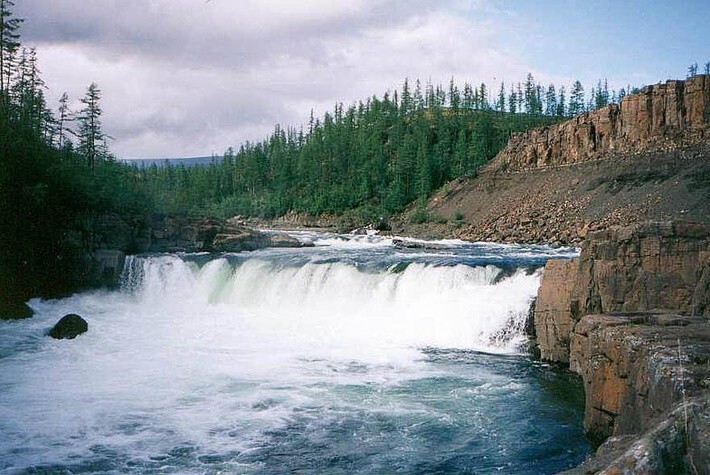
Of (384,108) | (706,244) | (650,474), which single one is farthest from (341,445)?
(384,108)

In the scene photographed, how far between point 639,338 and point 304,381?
8.45m

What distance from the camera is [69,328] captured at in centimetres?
2131

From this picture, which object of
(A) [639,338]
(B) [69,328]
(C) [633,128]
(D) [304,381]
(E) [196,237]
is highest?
(C) [633,128]

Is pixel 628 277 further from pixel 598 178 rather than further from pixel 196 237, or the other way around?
pixel 598 178

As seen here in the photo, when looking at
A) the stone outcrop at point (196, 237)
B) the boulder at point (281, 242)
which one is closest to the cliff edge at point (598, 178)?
the boulder at point (281, 242)

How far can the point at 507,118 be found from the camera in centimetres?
9931

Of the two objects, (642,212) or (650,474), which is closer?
(650,474)

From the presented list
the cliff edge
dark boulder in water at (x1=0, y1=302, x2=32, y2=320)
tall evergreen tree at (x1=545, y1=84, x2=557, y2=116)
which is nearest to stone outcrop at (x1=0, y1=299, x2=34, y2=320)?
dark boulder in water at (x1=0, y1=302, x2=32, y2=320)

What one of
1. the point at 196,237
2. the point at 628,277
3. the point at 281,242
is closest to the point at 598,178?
the point at 281,242

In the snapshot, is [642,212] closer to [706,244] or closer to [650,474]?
[706,244]

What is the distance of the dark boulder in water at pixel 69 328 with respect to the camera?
68.8 feet

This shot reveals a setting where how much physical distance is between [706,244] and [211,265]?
22.6 m

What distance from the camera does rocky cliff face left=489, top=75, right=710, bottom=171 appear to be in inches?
1948

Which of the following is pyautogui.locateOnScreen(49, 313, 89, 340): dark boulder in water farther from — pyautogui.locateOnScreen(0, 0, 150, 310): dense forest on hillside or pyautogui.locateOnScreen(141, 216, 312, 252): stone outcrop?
pyautogui.locateOnScreen(141, 216, 312, 252): stone outcrop
